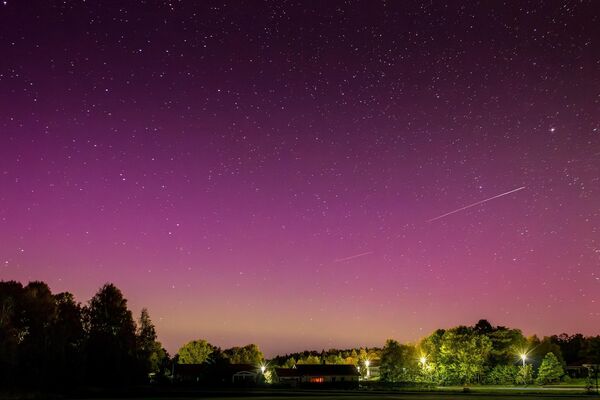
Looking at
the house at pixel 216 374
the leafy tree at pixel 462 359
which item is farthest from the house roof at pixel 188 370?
the leafy tree at pixel 462 359

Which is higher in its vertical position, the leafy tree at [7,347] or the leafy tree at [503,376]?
the leafy tree at [7,347]

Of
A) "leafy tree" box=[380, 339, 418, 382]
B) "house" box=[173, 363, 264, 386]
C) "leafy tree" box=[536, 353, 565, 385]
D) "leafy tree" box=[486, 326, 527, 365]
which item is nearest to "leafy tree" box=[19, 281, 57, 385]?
"house" box=[173, 363, 264, 386]

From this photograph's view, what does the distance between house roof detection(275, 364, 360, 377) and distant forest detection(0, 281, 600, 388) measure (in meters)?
18.8

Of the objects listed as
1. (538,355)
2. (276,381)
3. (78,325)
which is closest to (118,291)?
(78,325)

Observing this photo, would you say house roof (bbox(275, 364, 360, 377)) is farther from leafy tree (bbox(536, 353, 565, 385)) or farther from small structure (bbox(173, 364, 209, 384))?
leafy tree (bbox(536, 353, 565, 385))

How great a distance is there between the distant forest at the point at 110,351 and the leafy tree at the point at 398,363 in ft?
0.65

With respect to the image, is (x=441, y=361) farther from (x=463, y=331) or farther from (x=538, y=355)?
(x=538, y=355)

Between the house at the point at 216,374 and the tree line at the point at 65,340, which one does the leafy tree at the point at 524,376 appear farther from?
the tree line at the point at 65,340

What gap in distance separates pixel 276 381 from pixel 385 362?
31.1 meters

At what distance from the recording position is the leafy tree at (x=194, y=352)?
15712cm

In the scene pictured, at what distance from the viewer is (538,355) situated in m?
136

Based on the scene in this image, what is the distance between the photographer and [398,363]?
385 feet

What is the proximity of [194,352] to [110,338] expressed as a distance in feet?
231

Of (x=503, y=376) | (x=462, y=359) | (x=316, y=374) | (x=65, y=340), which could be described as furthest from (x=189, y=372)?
(x=503, y=376)
